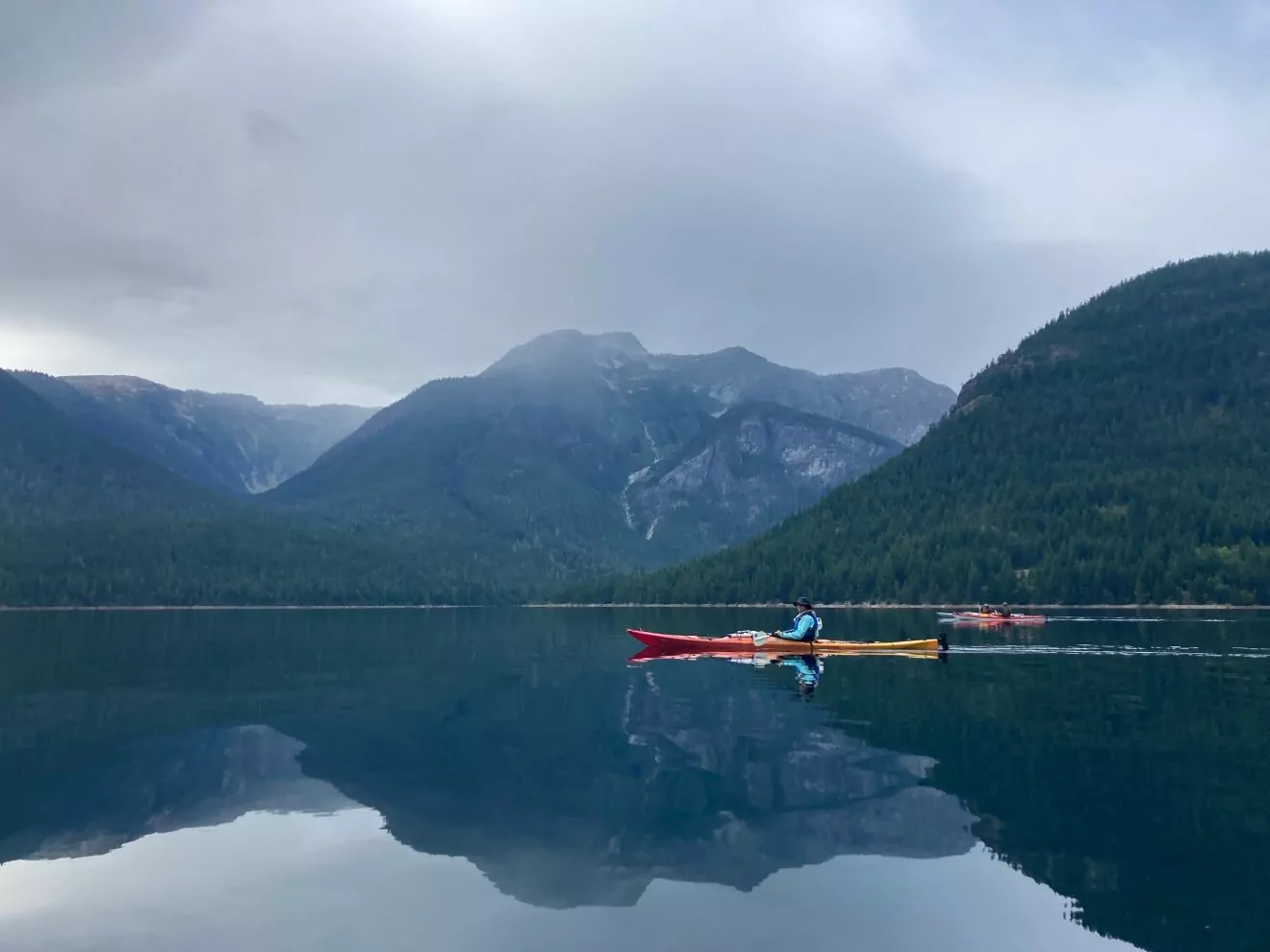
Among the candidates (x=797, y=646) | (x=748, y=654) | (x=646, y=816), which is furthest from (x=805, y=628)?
(x=646, y=816)

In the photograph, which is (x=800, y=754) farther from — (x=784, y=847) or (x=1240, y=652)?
(x=1240, y=652)

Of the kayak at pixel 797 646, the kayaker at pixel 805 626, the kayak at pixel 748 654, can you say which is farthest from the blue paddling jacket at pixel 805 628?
the kayak at pixel 748 654

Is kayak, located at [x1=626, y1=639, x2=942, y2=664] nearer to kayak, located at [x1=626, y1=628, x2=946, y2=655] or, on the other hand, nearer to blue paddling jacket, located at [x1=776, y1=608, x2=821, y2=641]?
kayak, located at [x1=626, y1=628, x2=946, y2=655]

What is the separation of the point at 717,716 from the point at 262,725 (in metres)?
24.4

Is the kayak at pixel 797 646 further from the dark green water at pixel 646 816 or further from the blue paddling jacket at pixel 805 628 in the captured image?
the dark green water at pixel 646 816

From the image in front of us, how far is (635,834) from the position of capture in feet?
111

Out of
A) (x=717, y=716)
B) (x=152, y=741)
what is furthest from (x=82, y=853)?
(x=717, y=716)

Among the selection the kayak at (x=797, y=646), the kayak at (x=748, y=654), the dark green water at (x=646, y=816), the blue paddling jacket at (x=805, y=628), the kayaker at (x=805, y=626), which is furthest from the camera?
the kayak at (x=797, y=646)

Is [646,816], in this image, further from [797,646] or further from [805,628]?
[797,646]

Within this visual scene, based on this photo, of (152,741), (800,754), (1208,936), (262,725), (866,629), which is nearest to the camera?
(1208,936)

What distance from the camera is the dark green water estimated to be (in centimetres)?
2591

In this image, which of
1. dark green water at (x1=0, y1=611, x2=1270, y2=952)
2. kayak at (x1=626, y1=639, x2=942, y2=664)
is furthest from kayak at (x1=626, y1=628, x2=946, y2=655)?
dark green water at (x1=0, y1=611, x2=1270, y2=952)

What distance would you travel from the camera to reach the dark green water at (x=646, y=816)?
25.9 metres

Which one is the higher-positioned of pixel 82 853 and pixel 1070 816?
pixel 1070 816
